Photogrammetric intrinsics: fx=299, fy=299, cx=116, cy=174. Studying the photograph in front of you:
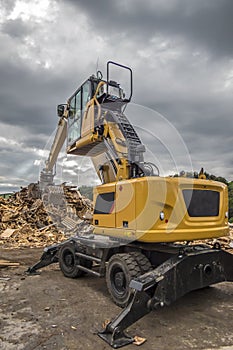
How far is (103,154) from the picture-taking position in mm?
6574

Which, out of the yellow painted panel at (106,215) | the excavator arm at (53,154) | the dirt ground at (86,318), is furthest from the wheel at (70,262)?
the excavator arm at (53,154)

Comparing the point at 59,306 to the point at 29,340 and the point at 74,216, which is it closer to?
the point at 29,340

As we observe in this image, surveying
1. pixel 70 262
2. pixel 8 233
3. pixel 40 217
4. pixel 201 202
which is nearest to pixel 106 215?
pixel 201 202

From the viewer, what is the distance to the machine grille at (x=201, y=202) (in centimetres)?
491

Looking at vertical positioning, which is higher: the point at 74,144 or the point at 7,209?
the point at 74,144

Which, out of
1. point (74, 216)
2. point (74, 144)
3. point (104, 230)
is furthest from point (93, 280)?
point (74, 216)

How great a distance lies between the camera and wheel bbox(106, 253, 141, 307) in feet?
15.5

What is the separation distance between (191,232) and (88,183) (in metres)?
2.88

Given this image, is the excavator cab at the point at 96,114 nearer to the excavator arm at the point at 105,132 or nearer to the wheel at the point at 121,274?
the excavator arm at the point at 105,132

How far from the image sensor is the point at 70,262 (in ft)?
22.7

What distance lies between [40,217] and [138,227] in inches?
410

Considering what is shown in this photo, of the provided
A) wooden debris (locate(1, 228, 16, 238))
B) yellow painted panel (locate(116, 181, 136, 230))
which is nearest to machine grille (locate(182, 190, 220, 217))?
yellow painted panel (locate(116, 181, 136, 230))

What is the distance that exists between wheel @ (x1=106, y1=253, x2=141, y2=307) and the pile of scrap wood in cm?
637

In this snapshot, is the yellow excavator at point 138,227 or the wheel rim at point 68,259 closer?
the yellow excavator at point 138,227
